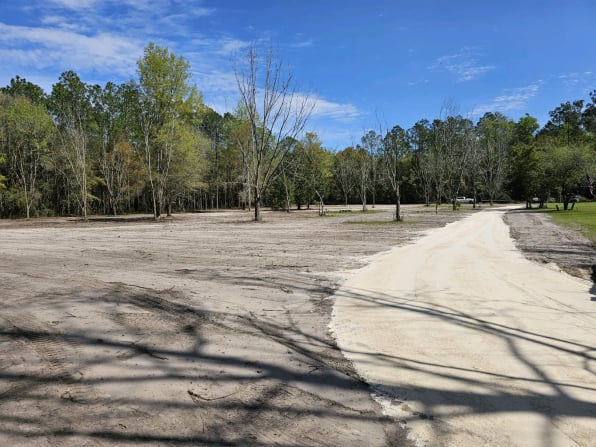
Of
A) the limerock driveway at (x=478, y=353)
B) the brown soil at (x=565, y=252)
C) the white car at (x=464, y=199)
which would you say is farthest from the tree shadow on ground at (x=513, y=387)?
the white car at (x=464, y=199)

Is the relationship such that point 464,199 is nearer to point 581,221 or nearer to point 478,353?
point 581,221

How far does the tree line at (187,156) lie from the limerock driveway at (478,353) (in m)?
15.5

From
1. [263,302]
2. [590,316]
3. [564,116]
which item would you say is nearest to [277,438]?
[263,302]

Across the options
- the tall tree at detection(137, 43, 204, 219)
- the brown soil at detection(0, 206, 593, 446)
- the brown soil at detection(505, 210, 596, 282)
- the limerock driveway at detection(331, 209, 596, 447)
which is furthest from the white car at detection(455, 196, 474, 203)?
the brown soil at detection(0, 206, 593, 446)

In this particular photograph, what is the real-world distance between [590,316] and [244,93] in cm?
2857

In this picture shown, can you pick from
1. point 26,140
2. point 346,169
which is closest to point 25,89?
point 26,140

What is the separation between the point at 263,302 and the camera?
585cm

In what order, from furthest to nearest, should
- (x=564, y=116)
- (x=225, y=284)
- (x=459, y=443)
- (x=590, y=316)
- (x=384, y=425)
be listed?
1. (x=564, y=116)
2. (x=225, y=284)
3. (x=590, y=316)
4. (x=384, y=425)
5. (x=459, y=443)

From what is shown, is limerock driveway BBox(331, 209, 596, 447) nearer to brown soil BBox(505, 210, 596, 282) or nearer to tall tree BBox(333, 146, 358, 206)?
brown soil BBox(505, 210, 596, 282)

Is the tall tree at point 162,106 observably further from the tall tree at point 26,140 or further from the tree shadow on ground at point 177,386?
the tree shadow on ground at point 177,386

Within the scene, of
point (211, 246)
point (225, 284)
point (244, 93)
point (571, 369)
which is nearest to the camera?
point (571, 369)

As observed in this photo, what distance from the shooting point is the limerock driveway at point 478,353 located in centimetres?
259

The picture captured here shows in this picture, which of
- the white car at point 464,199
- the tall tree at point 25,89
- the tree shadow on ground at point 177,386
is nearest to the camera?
the tree shadow on ground at point 177,386

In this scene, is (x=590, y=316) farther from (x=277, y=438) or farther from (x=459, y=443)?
(x=277, y=438)
